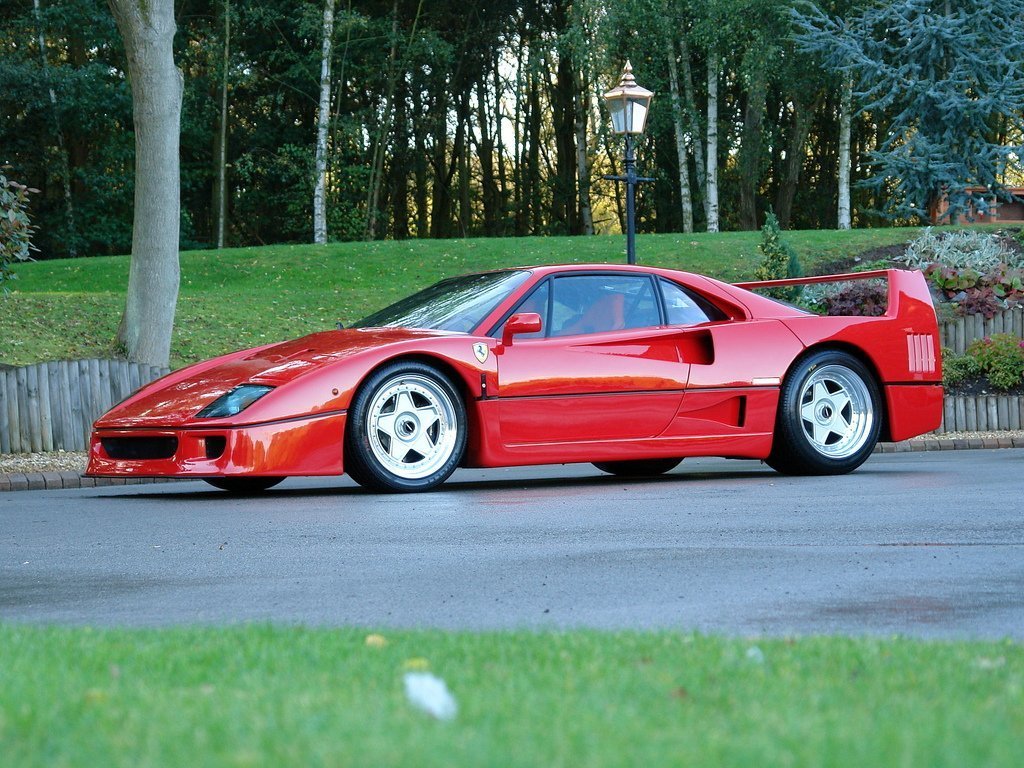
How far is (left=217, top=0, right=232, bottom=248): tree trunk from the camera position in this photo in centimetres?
4288

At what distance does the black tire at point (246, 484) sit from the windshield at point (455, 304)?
122cm

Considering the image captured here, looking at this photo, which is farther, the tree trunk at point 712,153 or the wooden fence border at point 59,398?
the tree trunk at point 712,153

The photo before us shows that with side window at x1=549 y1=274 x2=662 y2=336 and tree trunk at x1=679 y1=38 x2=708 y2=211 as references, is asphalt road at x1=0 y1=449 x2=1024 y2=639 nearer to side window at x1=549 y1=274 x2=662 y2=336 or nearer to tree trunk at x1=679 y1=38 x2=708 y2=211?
side window at x1=549 y1=274 x2=662 y2=336

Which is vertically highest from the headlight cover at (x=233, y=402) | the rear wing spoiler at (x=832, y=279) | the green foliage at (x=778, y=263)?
the green foliage at (x=778, y=263)

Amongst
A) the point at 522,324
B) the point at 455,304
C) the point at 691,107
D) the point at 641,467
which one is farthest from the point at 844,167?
the point at 522,324

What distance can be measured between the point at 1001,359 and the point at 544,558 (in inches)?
460

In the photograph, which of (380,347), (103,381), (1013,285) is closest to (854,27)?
(1013,285)

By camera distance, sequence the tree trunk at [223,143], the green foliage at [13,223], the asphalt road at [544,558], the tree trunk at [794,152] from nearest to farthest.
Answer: the asphalt road at [544,558], the green foliage at [13,223], the tree trunk at [223,143], the tree trunk at [794,152]

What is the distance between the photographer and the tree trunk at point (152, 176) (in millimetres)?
15484

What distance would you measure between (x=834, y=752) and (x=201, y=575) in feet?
11.8

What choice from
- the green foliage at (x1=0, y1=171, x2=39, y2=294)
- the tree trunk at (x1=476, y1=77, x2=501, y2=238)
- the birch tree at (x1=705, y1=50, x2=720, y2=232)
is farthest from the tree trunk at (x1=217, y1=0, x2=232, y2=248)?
the green foliage at (x1=0, y1=171, x2=39, y2=294)

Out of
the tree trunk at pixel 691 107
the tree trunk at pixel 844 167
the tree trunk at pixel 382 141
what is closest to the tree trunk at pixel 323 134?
the tree trunk at pixel 382 141

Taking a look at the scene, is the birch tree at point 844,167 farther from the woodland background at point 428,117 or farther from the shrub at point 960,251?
the shrub at point 960,251

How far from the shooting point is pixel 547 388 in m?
8.99
